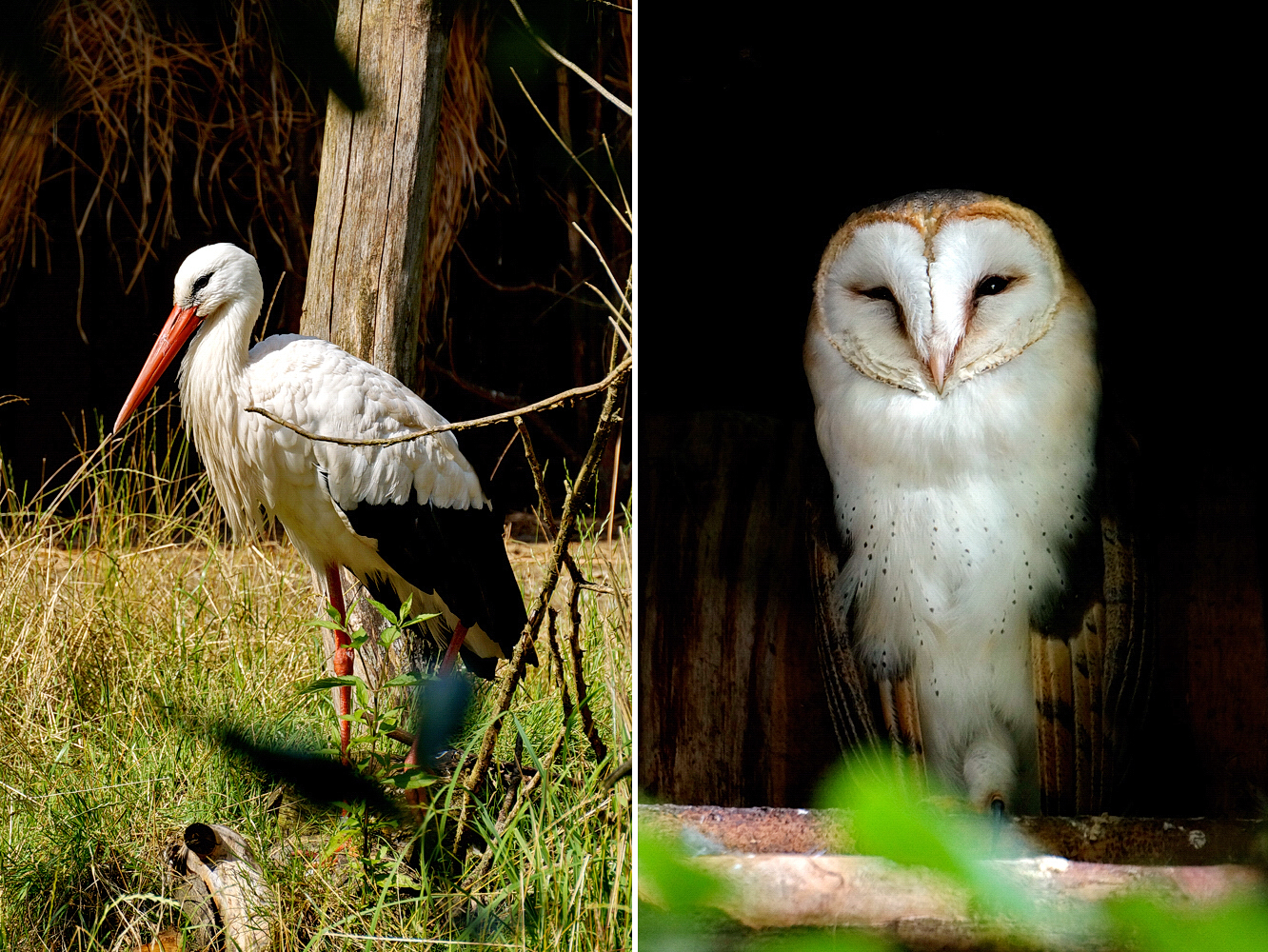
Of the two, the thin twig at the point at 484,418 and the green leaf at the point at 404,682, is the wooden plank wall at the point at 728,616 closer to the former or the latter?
the thin twig at the point at 484,418

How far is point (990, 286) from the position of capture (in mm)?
1011

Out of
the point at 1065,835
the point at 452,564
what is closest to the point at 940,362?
the point at 1065,835

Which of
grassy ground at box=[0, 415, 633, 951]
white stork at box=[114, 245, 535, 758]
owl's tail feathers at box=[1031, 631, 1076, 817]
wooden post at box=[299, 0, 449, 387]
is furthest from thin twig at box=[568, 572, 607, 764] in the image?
owl's tail feathers at box=[1031, 631, 1076, 817]

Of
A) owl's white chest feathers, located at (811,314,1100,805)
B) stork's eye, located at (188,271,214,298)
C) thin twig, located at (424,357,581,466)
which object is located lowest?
owl's white chest feathers, located at (811,314,1100,805)

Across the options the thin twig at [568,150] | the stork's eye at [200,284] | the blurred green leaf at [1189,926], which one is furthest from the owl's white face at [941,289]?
the stork's eye at [200,284]

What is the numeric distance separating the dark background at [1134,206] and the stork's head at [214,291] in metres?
0.62

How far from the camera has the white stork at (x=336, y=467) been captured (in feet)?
4.25

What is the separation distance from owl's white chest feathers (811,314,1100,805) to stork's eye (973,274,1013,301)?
2.5 inches

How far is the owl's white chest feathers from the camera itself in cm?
102

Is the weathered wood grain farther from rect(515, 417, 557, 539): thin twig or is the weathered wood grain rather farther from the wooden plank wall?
rect(515, 417, 557, 539): thin twig

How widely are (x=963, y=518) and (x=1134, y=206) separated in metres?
0.31

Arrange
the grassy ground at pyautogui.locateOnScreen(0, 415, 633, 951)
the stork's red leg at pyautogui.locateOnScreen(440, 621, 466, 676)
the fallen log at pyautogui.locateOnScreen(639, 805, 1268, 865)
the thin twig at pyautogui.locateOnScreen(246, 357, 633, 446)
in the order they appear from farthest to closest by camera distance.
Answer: the stork's red leg at pyautogui.locateOnScreen(440, 621, 466, 676), the grassy ground at pyautogui.locateOnScreen(0, 415, 633, 951), the thin twig at pyautogui.locateOnScreen(246, 357, 633, 446), the fallen log at pyautogui.locateOnScreen(639, 805, 1268, 865)

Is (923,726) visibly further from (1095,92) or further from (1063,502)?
(1095,92)

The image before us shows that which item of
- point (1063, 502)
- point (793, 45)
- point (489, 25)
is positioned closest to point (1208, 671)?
point (1063, 502)
